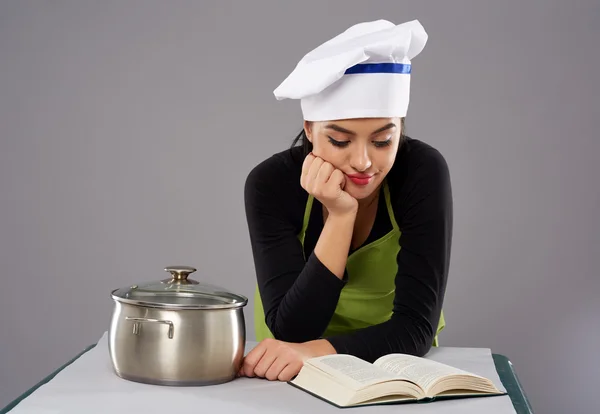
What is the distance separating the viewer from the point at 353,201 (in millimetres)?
1723

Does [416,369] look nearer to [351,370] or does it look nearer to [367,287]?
[351,370]

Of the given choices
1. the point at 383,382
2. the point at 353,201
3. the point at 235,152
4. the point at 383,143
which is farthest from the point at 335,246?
the point at 235,152

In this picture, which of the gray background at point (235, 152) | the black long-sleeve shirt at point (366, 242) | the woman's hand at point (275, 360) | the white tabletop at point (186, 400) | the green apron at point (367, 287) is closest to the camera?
the white tabletop at point (186, 400)

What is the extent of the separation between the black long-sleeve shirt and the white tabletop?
0.26m

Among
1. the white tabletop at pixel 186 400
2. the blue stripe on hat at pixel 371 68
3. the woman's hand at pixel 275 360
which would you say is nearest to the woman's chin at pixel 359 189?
the blue stripe on hat at pixel 371 68

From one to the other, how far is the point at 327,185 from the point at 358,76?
9.4 inches

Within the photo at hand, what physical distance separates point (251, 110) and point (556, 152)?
135 cm

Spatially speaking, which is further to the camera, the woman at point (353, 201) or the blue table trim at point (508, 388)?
the woman at point (353, 201)

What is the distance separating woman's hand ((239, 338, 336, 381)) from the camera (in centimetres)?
141

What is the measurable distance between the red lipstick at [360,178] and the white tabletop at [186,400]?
493 millimetres

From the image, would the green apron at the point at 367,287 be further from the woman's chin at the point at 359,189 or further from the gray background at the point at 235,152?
the gray background at the point at 235,152

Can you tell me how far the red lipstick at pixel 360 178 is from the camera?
168 cm

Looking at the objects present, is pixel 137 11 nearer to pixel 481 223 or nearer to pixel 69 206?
pixel 69 206

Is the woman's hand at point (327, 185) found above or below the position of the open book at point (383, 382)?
above
